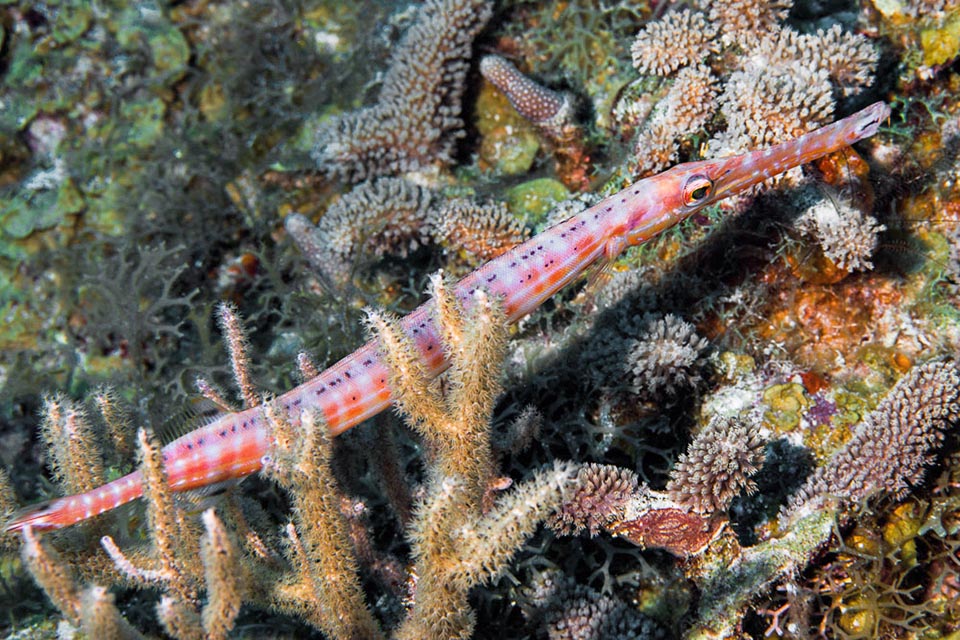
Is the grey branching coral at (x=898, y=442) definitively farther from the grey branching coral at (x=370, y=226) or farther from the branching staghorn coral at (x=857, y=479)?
the grey branching coral at (x=370, y=226)

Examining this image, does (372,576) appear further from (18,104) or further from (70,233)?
(18,104)

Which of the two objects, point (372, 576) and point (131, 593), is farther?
point (131, 593)

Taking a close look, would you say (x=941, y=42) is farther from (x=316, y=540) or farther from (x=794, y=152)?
(x=316, y=540)

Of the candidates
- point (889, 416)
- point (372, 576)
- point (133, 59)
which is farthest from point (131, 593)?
point (133, 59)

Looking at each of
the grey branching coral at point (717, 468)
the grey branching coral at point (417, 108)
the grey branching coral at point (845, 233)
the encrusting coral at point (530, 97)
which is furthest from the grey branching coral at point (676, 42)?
the grey branching coral at point (717, 468)

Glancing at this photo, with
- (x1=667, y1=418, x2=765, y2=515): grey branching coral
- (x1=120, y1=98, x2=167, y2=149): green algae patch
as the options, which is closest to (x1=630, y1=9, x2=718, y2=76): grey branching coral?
(x1=667, y1=418, x2=765, y2=515): grey branching coral

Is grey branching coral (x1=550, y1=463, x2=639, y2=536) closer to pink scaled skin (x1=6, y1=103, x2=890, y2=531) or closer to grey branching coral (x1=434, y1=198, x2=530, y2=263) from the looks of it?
pink scaled skin (x1=6, y1=103, x2=890, y2=531)
